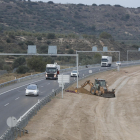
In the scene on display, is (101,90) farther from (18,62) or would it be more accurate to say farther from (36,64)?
(18,62)

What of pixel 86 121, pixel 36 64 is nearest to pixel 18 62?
pixel 36 64

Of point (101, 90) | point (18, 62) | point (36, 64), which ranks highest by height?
point (18, 62)

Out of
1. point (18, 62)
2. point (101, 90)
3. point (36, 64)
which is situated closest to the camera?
point (101, 90)

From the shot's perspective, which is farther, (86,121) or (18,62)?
(18,62)

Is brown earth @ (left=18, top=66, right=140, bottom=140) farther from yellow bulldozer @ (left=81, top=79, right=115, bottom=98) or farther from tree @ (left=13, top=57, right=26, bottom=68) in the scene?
tree @ (left=13, top=57, right=26, bottom=68)

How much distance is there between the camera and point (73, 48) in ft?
419

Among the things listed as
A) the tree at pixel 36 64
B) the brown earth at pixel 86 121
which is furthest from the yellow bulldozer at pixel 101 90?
the tree at pixel 36 64

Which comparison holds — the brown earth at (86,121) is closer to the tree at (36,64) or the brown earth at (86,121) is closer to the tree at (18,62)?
the tree at (36,64)

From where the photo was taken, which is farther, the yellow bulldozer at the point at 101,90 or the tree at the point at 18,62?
the tree at the point at 18,62

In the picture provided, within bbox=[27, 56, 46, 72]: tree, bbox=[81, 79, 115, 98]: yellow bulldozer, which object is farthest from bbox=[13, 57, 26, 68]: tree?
bbox=[81, 79, 115, 98]: yellow bulldozer

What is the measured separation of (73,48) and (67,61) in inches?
575

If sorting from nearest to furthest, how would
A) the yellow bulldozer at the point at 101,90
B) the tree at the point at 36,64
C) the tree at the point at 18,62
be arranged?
1. the yellow bulldozer at the point at 101,90
2. the tree at the point at 36,64
3. the tree at the point at 18,62

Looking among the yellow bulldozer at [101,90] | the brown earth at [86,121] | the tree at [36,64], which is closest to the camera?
the brown earth at [86,121]

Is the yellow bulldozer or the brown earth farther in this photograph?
the yellow bulldozer
